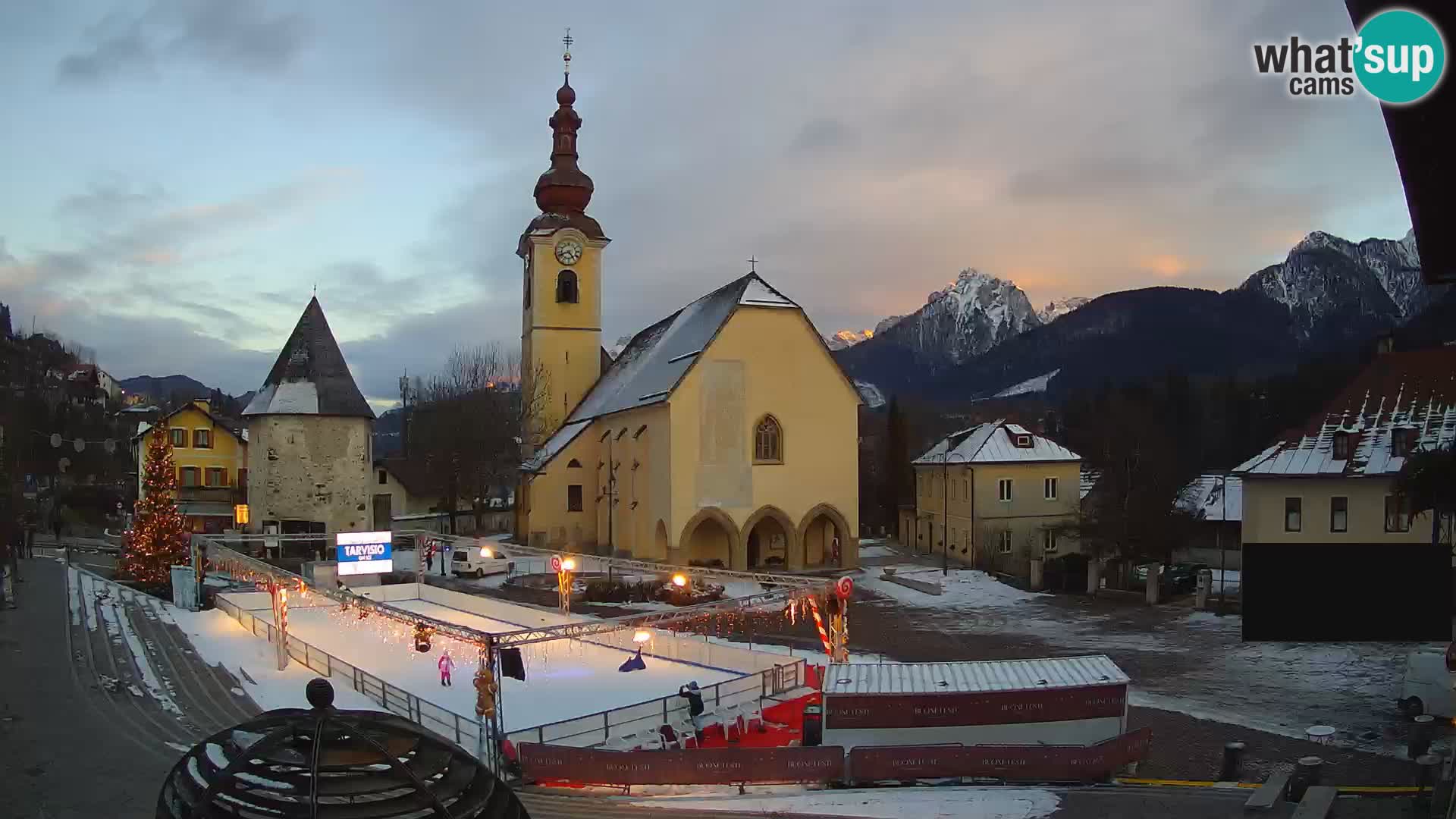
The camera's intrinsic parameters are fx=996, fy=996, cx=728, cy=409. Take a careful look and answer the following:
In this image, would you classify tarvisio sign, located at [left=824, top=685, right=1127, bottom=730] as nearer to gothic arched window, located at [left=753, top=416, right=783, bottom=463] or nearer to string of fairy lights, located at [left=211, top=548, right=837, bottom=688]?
string of fairy lights, located at [left=211, top=548, right=837, bottom=688]

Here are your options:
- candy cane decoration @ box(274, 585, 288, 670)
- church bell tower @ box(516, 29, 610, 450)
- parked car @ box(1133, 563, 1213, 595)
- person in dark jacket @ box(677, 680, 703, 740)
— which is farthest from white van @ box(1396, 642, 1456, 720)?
church bell tower @ box(516, 29, 610, 450)

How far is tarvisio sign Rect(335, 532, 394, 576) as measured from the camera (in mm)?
29656

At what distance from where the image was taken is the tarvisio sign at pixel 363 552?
97.3 ft

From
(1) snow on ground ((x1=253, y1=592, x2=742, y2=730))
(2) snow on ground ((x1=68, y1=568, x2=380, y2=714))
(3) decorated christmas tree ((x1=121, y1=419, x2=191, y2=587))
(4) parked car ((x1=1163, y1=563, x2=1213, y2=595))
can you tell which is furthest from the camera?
(4) parked car ((x1=1163, y1=563, x2=1213, y2=595))

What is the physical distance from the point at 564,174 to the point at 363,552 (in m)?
29.4

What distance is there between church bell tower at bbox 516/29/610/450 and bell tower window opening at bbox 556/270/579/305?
0.04m

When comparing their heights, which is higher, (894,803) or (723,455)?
(723,455)

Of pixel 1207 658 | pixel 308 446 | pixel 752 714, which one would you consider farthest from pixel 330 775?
pixel 308 446

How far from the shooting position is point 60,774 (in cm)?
1328

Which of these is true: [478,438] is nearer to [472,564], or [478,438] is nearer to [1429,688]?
[472,564]

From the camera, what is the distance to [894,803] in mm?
12367

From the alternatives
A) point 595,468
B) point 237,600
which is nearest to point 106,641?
point 237,600

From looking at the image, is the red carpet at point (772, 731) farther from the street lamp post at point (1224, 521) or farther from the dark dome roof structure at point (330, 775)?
→ the street lamp post at point (1224, 521)

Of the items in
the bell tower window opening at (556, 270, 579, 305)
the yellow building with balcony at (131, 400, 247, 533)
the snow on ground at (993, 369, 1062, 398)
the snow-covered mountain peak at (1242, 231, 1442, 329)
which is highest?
the snow-covered mountain peak at (1242, 231, 1442, 329)
